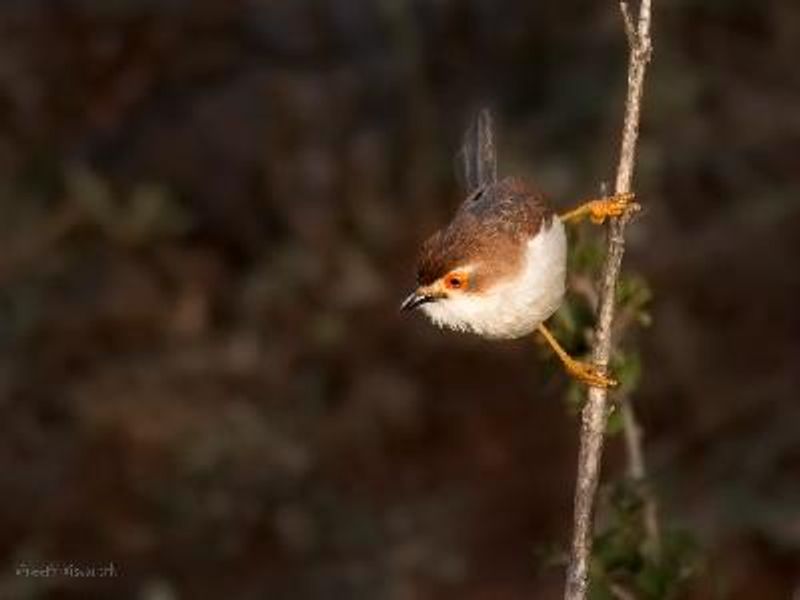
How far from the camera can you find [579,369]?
13.1 feet

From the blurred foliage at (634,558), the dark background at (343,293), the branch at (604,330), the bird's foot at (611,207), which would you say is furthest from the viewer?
the dark background at (343,293)

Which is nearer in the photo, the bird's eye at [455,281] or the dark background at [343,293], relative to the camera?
the bird's eye at [455,281]

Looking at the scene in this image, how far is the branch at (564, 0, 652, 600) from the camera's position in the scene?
3529mm

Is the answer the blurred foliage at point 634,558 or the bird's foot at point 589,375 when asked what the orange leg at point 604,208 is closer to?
the bird's foot at point 589,375

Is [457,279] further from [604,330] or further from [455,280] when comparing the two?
[604,330]

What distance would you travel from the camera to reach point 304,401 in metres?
9.47

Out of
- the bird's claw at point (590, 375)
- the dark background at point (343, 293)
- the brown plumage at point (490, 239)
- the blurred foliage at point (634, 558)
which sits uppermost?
the dark background at point (343, 293)

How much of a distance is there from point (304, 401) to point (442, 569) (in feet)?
5.55

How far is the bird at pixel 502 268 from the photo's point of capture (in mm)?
4141

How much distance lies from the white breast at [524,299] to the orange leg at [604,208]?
0.10 metres

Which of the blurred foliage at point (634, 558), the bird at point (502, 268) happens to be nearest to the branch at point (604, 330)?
the bird at point (502, 268)

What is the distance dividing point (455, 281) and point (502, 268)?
141 millimetres

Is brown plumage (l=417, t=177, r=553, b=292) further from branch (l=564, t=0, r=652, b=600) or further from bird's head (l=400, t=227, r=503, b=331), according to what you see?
branch (l=564, t=0, r=652, b=600)

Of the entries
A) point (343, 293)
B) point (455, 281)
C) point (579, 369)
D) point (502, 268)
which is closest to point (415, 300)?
point (455, 281)
